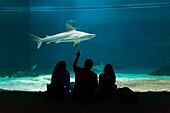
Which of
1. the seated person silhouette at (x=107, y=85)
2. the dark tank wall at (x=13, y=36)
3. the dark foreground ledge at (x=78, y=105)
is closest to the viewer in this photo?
the dark foreground ledge at (x=78, y=105)

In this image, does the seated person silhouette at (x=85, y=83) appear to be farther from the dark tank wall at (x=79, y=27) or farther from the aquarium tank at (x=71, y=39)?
the dark tank wall at (x=79, y=27)

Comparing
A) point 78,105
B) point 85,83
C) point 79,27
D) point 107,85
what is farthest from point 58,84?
point 79,27

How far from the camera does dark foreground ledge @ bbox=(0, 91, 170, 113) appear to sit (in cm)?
365

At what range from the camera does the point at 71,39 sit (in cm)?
840

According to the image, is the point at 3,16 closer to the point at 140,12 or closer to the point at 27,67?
the point at 27,67

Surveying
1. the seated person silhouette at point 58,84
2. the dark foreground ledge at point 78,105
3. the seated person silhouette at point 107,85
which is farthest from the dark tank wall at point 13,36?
the seated person silhouette at point 107,85

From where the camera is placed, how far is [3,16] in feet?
51.9

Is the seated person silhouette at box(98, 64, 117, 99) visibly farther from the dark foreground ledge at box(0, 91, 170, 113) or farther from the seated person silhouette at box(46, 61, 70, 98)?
the seated person silhouette at box(46, 61, 70, 98)

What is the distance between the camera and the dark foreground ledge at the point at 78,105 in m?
3.65

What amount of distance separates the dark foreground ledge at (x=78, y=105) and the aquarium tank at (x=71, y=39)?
9.28 feet

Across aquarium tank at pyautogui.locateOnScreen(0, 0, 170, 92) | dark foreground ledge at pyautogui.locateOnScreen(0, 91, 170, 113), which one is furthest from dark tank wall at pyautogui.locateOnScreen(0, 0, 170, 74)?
dark foreground ledge at pyautogui.locateOnScreen(0, 91, 170, 113)

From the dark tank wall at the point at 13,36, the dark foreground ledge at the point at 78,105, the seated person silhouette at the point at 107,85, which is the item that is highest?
the dark tank wall at the point at 13,36

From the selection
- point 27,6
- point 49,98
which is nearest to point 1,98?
point 49,98

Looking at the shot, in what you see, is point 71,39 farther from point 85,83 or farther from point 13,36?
point 13,36
